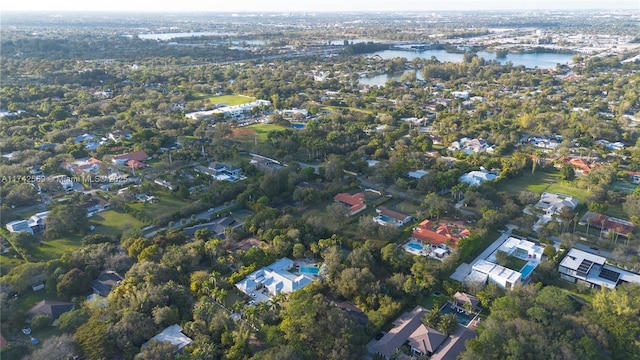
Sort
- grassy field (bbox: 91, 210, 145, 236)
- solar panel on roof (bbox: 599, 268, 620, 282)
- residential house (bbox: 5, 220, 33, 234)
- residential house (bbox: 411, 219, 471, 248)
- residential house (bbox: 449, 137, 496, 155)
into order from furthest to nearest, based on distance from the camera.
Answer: residential house (bbox: 449, 137, 496, 155) → grassy field (bbox: 91, 210, 145, 236) → residential house (bbox: 5, 220, 33, 234) → residential house (bbox: 411, 219, 471, 248) → solar panel on roof (bbox: 599, 268, 620, 282)

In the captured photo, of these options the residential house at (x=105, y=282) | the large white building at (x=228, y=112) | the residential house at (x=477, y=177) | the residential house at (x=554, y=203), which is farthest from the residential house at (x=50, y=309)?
the large white building at (x=228, y=112)

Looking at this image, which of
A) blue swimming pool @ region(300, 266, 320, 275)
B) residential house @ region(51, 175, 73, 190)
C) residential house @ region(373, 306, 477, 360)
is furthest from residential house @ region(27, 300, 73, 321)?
residential house @ region(51, 175, 73, 190)

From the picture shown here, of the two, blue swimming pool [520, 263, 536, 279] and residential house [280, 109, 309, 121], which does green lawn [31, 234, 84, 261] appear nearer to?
blue swimming pool [520, 263, 536, 279]

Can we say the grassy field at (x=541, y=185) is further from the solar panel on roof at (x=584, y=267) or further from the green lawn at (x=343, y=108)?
the green lawn at (x=343, y=108)

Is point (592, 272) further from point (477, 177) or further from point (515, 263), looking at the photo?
point (477, 177)

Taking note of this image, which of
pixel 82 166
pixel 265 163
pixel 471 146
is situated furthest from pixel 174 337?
pixel 471 146
